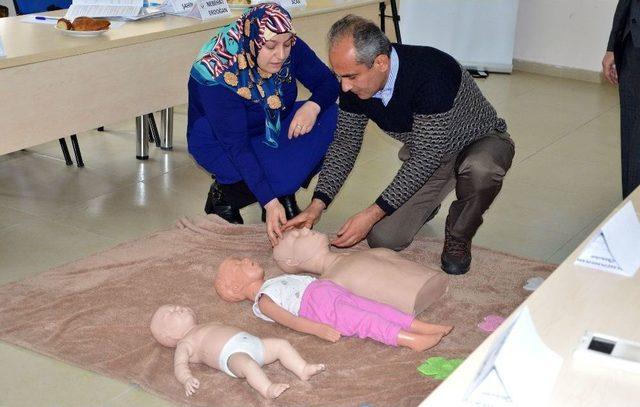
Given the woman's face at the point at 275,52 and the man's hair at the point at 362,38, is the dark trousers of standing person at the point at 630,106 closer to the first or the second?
the man's hair at the point at 362,38

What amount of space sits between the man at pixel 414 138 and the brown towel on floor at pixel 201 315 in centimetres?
16

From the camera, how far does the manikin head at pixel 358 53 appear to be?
281cm

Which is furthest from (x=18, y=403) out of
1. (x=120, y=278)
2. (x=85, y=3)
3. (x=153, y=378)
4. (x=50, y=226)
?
(x=85, y=3)

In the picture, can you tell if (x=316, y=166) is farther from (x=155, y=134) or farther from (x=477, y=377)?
(x=477, y=377)

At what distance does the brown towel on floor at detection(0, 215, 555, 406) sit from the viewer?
8.29 ft

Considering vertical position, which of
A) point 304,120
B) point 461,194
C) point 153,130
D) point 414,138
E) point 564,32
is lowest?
point 564,32

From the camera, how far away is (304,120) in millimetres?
3602

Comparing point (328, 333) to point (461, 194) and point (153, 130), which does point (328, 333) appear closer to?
point (461, 194)

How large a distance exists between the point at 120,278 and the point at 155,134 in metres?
1.75

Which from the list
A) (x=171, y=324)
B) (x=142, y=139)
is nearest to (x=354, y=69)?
(x=171, y=324)

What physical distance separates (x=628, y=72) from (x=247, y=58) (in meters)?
Result: 1.35

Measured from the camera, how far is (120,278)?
320 centimetres

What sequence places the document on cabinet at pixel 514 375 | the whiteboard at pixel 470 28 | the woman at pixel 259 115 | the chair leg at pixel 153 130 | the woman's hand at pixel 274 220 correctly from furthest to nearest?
1. the whiteboard at pixel 470 28
2. the chair leg at pixel 153 130
3. the woman at pixel 259 115
4. the woman's hand at pixel 274 220
5. the document on cabinet at pixel 514 375

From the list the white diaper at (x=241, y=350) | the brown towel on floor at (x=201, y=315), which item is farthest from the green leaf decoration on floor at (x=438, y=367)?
the white diaper at (x=241, y=350)
